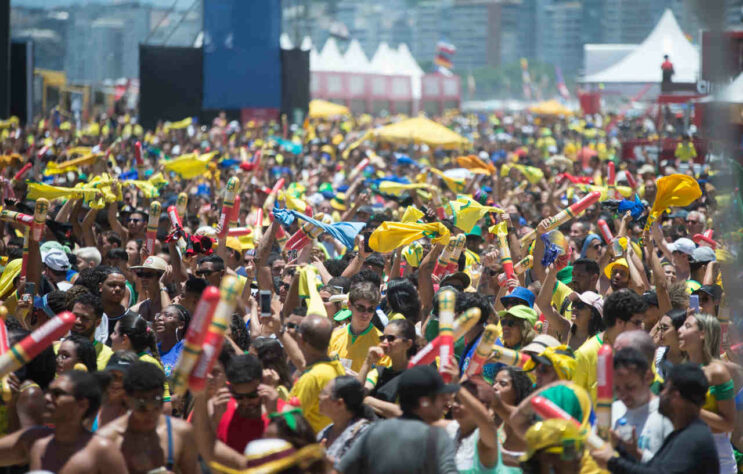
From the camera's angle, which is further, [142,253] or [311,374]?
[142,253]

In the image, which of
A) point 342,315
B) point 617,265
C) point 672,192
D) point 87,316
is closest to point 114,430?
point 87,316

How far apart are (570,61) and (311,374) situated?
197m

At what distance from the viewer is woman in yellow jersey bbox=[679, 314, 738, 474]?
18.1ft

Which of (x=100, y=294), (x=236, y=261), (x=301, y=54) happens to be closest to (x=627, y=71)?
(x=301, y=54)

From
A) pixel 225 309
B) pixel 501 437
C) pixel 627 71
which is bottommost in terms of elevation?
pixel 501 437

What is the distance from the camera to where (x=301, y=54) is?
35875mm

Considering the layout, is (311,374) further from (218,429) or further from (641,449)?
(641,449)

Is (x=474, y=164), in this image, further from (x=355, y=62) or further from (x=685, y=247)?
(x=355, y=62)

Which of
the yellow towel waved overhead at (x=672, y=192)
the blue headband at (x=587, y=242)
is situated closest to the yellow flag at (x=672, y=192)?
the yellow towel waved overhead at (x=672, y=192)

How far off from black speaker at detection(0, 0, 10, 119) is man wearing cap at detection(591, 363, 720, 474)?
22.4m

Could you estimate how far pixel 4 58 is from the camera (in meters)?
25.0

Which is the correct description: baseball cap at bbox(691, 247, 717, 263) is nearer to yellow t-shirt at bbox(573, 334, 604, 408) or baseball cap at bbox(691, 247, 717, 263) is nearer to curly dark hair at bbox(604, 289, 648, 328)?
curly dark hair at bbox(604, 289, 648, 328)

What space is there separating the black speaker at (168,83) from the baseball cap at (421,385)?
28.4 meters

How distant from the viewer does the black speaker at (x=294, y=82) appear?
116 feet
